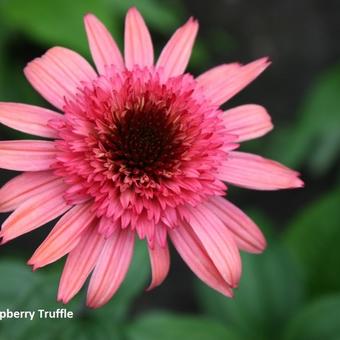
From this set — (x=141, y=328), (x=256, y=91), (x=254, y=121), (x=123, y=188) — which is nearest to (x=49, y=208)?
(x=123, y=188)

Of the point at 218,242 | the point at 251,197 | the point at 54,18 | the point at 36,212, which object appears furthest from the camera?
the point at 251,197

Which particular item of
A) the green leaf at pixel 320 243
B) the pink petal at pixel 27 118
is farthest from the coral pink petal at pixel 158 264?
the green leaf at pixel 320 243

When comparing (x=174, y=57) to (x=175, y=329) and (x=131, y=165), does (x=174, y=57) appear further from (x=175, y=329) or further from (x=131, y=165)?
(x=175, y=329)

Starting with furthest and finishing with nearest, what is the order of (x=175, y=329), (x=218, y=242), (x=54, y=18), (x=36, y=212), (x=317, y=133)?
(x=317, y=133), (x=54, y=18), (x=175, y=329), (x=218, y=242), (x=36, y=212)

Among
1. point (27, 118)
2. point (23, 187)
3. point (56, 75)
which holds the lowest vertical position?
point (23, 187)

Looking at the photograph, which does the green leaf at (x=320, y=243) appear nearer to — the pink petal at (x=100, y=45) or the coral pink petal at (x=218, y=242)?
the coral pink petal at (x=218, y=242)

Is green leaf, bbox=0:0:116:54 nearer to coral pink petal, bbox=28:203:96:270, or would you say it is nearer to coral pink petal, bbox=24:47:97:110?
coral pink petal, bbox=24:47:97:110

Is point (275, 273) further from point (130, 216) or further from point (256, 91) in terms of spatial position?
point (256, 91)

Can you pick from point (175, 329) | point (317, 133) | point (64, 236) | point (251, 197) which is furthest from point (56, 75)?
point (251, 197)
